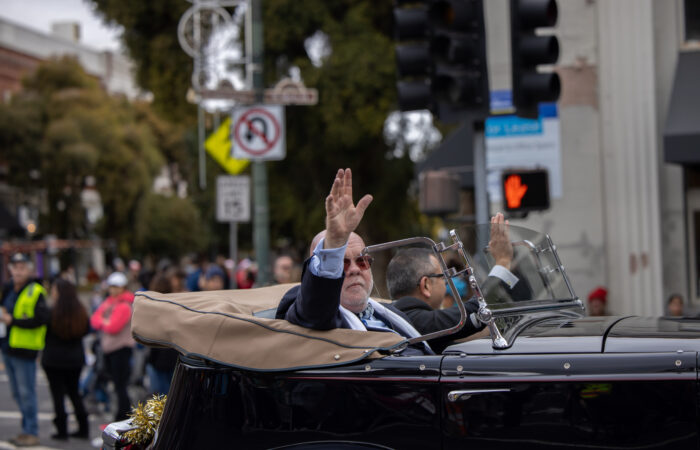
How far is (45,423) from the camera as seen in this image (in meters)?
10.8

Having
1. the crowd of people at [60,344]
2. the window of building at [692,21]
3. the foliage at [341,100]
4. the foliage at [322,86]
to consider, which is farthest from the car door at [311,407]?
the foliage at [341,100]

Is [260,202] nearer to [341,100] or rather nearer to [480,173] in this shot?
[480,173]

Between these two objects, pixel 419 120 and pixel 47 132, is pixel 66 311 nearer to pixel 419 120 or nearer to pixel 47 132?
pixel 419 120

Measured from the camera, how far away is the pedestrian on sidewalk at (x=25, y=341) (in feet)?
30.2

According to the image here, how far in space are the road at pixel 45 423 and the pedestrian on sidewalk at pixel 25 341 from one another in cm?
26

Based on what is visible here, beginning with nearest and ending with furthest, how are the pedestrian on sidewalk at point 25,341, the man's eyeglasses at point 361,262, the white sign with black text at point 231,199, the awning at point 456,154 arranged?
the man's eyeglasses at point 361,262, the pedestrian on sidewalk at point 25,341, the awning at point 456,154, the white sign with black text at point 231,199

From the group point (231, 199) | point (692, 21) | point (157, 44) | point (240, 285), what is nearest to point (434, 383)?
point (692, 21)

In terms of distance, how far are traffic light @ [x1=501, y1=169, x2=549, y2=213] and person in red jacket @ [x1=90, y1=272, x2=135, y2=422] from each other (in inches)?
168

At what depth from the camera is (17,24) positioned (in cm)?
4703

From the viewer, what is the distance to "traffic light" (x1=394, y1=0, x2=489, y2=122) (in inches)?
279

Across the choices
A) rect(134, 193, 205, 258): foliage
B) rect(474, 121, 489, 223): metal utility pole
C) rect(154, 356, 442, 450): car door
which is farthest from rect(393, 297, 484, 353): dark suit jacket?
rect(134, 193, 205, 258): foliage

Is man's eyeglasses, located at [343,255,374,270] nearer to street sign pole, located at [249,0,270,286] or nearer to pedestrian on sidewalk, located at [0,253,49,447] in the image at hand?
pedestrian on sidewalk, located at [0,253,49,447]

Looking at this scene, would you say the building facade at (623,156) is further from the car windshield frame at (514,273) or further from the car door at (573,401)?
the car door at (573,401)

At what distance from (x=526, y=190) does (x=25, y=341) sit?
17.0 feet
